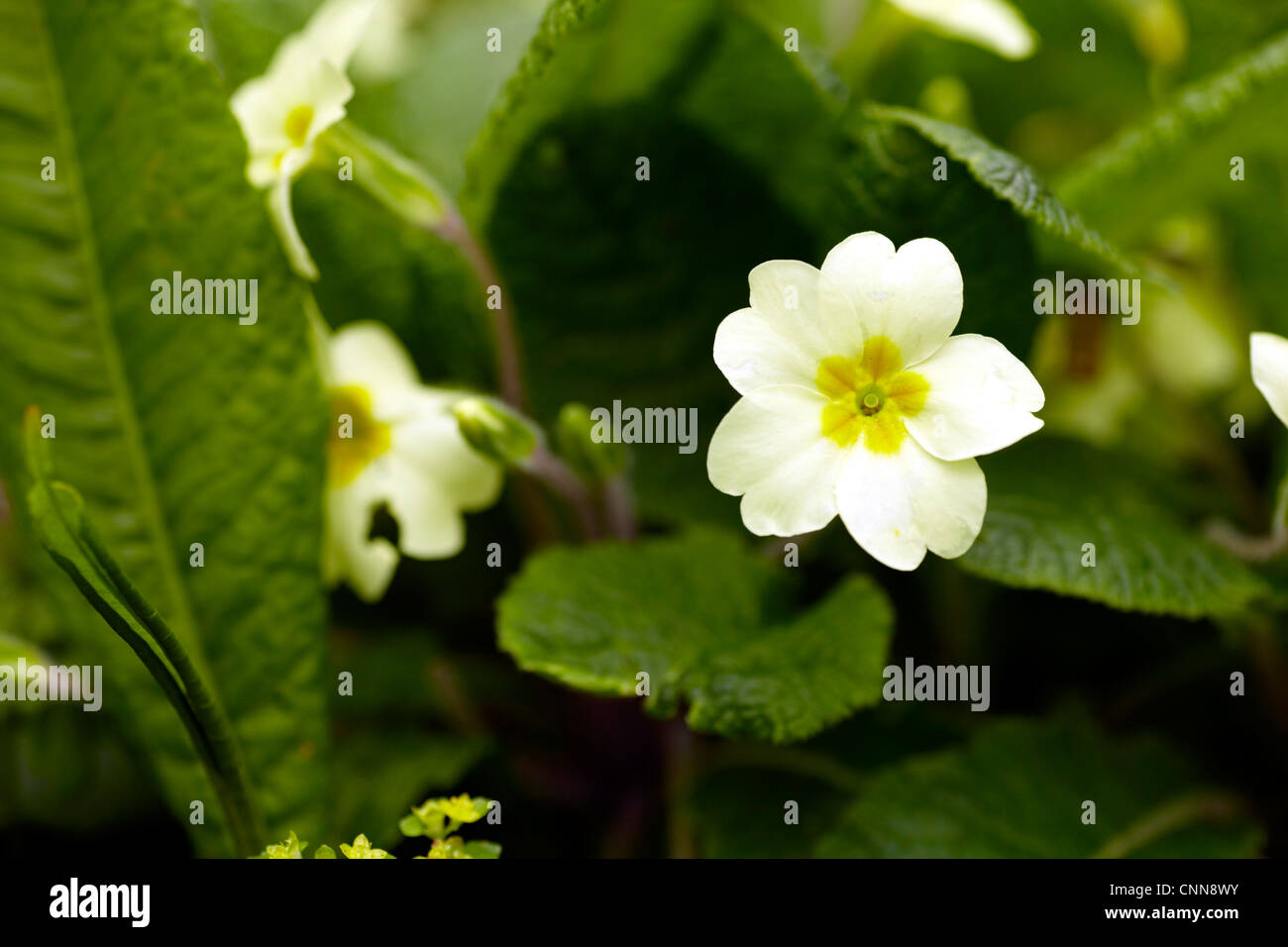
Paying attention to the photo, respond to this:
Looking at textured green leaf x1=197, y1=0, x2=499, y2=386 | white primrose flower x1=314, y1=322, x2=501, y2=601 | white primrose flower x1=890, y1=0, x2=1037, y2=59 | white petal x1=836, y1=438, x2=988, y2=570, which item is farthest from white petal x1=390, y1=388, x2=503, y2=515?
white primrose flower x1=890, y1=0, x2=1037, y2=59

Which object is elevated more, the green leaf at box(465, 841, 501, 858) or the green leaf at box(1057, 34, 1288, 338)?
the green leaf at box(1057, 34, 1288, 338)

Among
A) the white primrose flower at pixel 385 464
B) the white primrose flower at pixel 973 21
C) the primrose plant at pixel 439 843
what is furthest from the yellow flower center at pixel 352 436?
the white primrose flower at pixel 973 21

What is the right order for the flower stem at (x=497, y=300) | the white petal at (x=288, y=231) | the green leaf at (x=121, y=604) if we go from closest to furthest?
1. the green leaf at (x=121, y=604)
2. the white petal at (x=288, y=231)
3. the flower stem at (x=497, y=300)

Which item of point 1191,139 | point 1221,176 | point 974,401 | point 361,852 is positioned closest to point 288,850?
point 361,852

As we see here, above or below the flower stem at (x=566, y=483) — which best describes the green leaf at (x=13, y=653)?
below

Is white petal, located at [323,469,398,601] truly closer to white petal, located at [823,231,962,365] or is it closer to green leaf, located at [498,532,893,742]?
green leaf, located at [498,532,893,742]

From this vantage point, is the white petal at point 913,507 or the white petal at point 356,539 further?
the white petal at point 356,539

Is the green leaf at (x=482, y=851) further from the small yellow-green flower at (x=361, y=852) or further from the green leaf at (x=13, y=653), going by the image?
the green leaf at (x=13, y=653)
